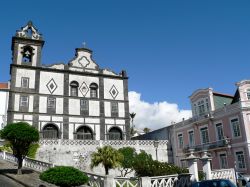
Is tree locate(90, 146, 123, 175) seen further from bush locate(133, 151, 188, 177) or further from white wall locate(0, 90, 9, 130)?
white wall locate(0, 90, 9, 130)

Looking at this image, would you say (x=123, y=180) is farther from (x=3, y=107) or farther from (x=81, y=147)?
(x=3, y=107)

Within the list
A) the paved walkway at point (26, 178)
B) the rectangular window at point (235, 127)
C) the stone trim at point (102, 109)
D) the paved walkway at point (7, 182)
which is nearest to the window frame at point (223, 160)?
the rectangular window at point (235, 127)

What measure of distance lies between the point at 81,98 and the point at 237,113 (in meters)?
21.6

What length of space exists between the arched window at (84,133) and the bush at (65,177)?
23896 mm

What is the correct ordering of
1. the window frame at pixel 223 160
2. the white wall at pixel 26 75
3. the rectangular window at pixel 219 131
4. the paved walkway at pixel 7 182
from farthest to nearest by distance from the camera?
the white wall at pixel 26 75, the rectangular window at pixel 219 131, the window frame at pixel 223 160, the paved walkway at pixel 7 182

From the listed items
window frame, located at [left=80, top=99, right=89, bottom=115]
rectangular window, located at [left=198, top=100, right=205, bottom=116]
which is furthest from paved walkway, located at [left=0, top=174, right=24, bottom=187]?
rectangular window, located at [left=198, top=100, right=205, bottom=116]

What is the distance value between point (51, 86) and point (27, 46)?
277 inches

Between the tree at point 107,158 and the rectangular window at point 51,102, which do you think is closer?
the tree at point 107,158

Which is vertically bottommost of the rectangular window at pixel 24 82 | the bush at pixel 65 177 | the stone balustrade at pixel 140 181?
the stone balustrade at pixel 140 181

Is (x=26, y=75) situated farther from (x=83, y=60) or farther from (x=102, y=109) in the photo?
(x=102, y=109)

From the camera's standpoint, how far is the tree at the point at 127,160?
33.0 m

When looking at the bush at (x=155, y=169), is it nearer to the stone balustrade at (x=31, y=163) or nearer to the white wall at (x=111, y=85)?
the stone balustrade at (x=31, y=163)

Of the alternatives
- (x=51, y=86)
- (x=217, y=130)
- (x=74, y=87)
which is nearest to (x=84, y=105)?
(x=74, y=87)

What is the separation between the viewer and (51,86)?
40.6m
